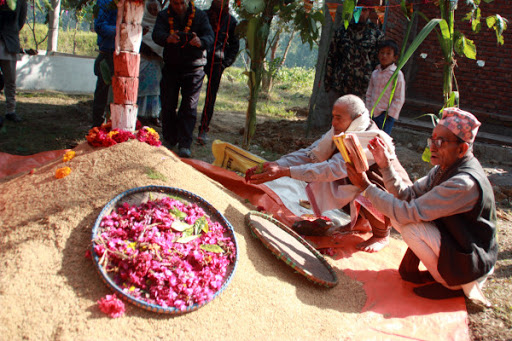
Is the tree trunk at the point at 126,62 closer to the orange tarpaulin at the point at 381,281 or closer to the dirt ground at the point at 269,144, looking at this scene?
the orange tarpaulin at the point at 381,281

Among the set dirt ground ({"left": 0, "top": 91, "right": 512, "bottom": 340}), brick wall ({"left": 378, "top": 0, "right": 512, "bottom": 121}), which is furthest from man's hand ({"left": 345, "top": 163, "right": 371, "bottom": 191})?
brick wall ({"left": 378, "top": 0, "right": 512, "bottom": 121})

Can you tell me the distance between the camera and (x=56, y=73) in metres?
7.34

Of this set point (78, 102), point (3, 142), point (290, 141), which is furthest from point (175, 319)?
point (78, 102)

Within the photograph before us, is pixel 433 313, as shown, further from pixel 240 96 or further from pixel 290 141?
pixel 240 96

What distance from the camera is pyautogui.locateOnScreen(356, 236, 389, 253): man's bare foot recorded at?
2.82m

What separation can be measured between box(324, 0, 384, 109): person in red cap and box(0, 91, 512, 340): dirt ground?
2.96ft

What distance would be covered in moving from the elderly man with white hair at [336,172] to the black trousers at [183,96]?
152 cm

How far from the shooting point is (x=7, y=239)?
6.33 feet

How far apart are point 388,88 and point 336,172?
199cm

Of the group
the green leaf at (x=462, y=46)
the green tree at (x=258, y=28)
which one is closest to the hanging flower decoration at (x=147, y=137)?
the green tree at (x=258, y=28)

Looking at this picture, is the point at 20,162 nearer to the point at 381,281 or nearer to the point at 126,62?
the point at 126,62

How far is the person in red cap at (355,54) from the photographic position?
4816 mm

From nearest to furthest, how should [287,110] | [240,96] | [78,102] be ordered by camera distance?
1. [78,102]
2. [287,110]
3. [240,96]

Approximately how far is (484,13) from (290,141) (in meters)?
3.97
